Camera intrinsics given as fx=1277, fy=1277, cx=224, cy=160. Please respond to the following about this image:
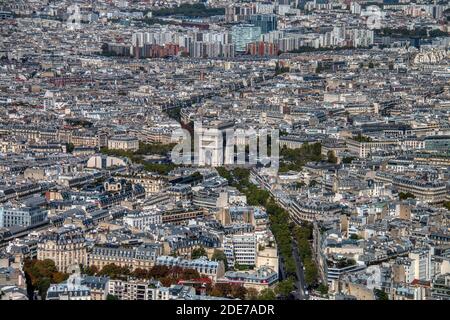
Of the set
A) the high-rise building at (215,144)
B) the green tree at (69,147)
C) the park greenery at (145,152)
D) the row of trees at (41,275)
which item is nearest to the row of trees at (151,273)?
the row of trees at (41,275)

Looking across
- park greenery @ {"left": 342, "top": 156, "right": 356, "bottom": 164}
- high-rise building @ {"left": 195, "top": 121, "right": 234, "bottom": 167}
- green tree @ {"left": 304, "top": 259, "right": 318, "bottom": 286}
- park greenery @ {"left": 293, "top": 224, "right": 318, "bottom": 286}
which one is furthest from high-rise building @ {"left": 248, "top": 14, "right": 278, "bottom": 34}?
green tree @ {"left": 304, "top": 259, "right": 318, "bottom": 286}

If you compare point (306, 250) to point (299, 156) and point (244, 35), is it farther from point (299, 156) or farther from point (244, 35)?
point (244, 35)

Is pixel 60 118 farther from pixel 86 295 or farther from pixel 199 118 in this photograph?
pixel 86 295

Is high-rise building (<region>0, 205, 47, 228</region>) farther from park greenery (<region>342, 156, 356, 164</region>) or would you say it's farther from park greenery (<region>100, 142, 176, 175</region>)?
park greenery (<region>342, 156, 356, 164</region>)

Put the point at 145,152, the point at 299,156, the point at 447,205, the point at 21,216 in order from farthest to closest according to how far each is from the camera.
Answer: the point at 145,152 < the point at 299,156 < the point at 447,205 < the point at 21,216

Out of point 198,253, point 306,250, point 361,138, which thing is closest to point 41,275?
point 198,253

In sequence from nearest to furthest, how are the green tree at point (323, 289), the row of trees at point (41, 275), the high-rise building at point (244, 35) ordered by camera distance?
1. the green tree at point (323, 289)
2. the row of trees at point (41, 275)
3. the high-rise building at point (244, 35)

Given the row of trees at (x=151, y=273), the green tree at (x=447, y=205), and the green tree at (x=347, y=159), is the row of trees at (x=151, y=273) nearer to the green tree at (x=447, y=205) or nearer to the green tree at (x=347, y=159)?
the green tree at (x=447, y=205)

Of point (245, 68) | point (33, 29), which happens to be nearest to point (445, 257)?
point (245, 68)
